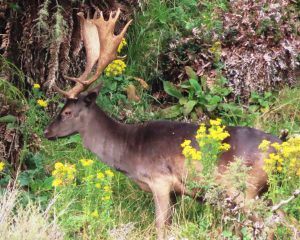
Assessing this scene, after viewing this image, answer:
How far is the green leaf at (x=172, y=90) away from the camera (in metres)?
10.8

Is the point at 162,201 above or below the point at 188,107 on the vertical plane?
below

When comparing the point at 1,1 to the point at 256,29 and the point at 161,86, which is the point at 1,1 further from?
the point at 256,29

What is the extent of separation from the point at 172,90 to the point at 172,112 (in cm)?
30

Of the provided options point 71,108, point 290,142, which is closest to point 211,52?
point 71,108

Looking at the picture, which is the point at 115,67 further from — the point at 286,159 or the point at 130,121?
the point at 286,159

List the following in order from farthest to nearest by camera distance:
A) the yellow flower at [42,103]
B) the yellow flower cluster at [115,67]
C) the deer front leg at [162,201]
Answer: the yellow flower cluster at [115,67] < the yellow flower at [42,103] < the deer front leg at [162,201]

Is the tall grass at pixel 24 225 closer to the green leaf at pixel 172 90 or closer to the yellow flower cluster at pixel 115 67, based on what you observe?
the yellow flower cluster at pixel 115 67

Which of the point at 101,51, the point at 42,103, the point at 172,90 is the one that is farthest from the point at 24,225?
the point at 172,90

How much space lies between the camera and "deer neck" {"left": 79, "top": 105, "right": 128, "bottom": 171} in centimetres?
912

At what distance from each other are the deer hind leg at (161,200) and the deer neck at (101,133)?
26.0 inches

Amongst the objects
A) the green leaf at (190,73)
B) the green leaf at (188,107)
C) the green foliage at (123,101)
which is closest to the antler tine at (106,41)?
the green foliage at (123,101)

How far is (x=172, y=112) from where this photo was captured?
10.7 metres

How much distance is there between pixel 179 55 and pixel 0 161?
2.99 m

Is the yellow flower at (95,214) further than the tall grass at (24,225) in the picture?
Yes
